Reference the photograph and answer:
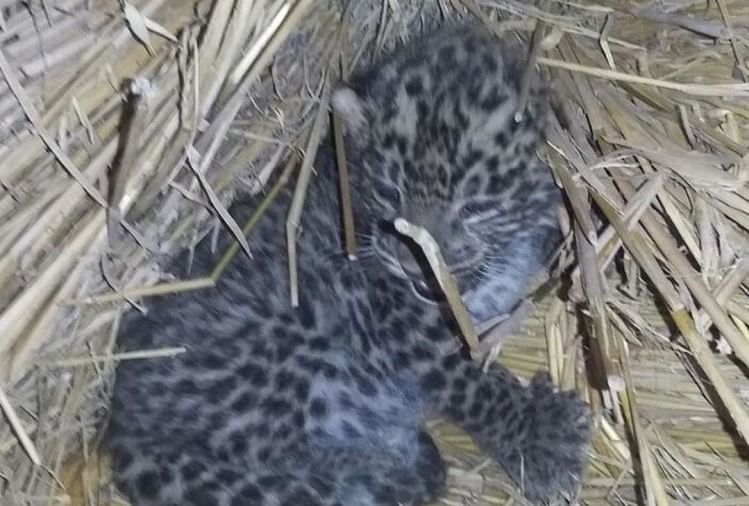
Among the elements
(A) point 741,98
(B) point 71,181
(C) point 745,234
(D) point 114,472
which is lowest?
(D) point 114,472

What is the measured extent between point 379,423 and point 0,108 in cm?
121

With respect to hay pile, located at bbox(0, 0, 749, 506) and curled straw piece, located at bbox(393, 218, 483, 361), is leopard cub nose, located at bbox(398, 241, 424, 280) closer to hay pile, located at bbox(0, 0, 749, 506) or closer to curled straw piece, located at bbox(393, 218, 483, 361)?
curled straw piece, located at bbox(393, 218, 483, 361)

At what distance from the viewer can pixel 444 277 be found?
2395mm

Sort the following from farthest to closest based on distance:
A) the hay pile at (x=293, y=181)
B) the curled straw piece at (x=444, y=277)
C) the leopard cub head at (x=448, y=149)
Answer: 1. the leopard cub head at (x=448, y=149)
2. the hay pile at (x=293, y=181)
3. the curled straw piece at (x=444, y=277)

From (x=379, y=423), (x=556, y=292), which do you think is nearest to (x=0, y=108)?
(x=379, y=423)

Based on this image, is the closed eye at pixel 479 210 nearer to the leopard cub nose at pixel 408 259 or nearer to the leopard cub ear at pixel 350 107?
the leopard cub nose at pixel 408 259

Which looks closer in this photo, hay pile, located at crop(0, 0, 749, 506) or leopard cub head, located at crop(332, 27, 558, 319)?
hay pile, located at crop(0, 0, 749, 506)

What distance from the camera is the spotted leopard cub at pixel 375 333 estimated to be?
8.58ft

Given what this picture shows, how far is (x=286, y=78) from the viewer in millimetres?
2729

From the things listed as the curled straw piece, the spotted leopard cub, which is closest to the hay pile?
the spotted leopard cub

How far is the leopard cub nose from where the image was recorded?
2.67m

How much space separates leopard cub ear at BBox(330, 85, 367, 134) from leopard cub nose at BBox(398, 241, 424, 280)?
295mm

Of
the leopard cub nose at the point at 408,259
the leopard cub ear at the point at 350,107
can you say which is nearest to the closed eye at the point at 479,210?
the leopard cub nose at the point at 408,259

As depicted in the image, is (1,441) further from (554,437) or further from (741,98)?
(741,98)
